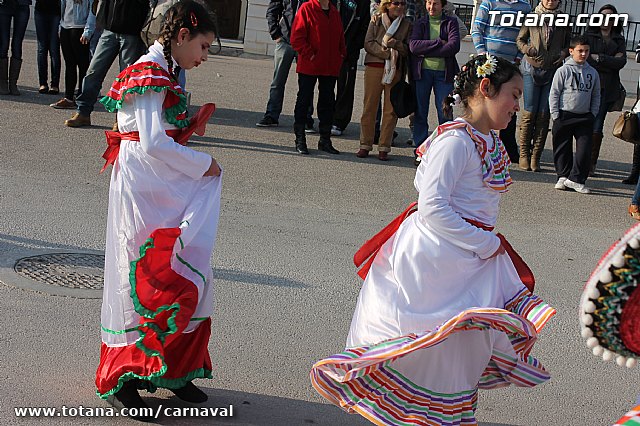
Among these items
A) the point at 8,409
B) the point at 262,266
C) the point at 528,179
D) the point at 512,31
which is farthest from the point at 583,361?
the point at 512,31

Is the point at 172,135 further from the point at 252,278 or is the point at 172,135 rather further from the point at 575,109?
the point at 575,109

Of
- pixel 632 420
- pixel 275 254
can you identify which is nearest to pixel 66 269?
pixel 275 254

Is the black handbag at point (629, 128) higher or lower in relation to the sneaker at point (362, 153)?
higher

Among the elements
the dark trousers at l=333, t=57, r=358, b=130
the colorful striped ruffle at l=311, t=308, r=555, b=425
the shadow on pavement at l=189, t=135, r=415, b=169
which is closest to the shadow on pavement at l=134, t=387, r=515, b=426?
the colorful striped ruffle at l=311, t=308, r=555, b=425

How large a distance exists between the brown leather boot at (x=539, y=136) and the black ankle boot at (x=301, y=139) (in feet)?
8.63

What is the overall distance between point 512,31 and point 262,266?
530cm

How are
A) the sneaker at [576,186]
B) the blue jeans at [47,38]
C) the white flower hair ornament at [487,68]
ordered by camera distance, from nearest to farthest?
the white flower hair ornament at [487,68] → the sneaker at [576,186] → the blue jeans at [47,38]

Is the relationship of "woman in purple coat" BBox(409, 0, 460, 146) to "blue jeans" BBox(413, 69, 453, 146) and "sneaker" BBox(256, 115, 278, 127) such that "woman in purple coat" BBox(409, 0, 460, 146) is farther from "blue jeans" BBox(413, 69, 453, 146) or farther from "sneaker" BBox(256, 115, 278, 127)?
"sneaker" BBox(256, 115, 278, 127)

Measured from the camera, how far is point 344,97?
38.8 ft

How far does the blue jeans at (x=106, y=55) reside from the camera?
10.2 meters

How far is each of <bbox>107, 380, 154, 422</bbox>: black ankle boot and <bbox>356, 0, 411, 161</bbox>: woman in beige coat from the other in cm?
662

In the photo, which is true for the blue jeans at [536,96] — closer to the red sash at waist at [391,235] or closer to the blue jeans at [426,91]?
the blue jeans at [426,91]

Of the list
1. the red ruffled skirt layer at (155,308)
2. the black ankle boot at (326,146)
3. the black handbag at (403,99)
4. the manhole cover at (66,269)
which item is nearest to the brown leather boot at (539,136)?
the black handbag at (403,99)

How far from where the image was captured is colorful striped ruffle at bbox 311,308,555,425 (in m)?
3.94
